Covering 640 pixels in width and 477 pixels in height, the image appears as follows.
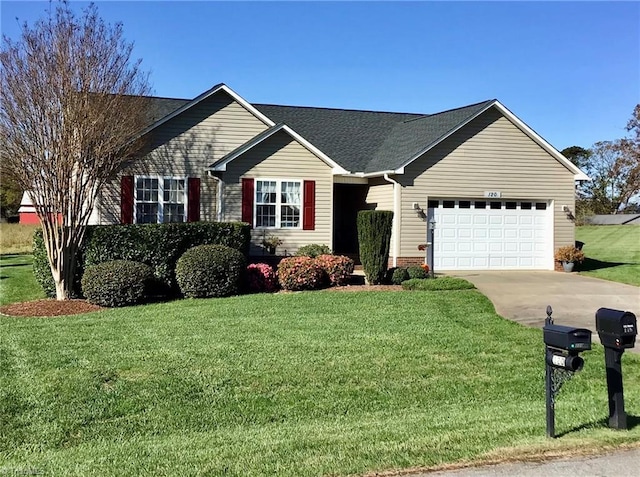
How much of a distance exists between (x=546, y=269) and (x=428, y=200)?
4.66 m

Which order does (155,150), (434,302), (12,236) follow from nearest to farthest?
(434,302) < (155,150) < (12,236)

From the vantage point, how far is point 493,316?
1185cm

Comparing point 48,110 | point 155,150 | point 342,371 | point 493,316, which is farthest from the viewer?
point 155,150

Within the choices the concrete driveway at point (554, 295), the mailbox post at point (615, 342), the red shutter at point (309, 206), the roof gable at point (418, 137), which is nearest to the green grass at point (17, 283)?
the red shutter at point (309, 206)

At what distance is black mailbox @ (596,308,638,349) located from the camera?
5324 millimetres

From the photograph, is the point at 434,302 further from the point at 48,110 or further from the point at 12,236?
the point at 12,236

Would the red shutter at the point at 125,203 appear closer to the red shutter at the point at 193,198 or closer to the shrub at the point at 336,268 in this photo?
the red shutter at the point at 193,198

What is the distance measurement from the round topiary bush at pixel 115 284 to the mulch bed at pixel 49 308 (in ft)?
0.91

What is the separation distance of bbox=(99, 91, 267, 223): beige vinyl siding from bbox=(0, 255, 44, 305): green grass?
9.30ft

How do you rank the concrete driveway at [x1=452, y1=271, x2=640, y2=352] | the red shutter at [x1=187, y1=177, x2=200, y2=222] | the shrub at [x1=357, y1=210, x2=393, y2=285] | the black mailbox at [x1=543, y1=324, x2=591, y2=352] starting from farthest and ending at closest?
the red shutter at [x1=187, y1=177, x2=200, y2=222] < the shrub at [x1=357, y1=210, x2=393, y2=285] < the concrete driveway at [x1=452, y1=271, x2=640, y2=352] < the black mailbox at [x1=543, y1=324, x2=591, y2=352]

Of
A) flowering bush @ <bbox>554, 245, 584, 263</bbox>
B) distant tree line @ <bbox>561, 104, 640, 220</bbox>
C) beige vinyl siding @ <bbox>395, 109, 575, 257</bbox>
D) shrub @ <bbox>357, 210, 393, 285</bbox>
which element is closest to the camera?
shrub @ <bbox>357, 210, 393, 285</bbox>

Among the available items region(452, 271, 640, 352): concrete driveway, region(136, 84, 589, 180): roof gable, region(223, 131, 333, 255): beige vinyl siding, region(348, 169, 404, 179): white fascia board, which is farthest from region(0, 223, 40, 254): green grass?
region(452, 271, 640, 352): concrete driveway

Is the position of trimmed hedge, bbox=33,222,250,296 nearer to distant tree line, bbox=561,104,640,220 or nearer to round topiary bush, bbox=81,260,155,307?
round topiary bush, bbox=81,260,155,307

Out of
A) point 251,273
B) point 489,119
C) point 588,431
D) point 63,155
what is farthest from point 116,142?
point 588,431
